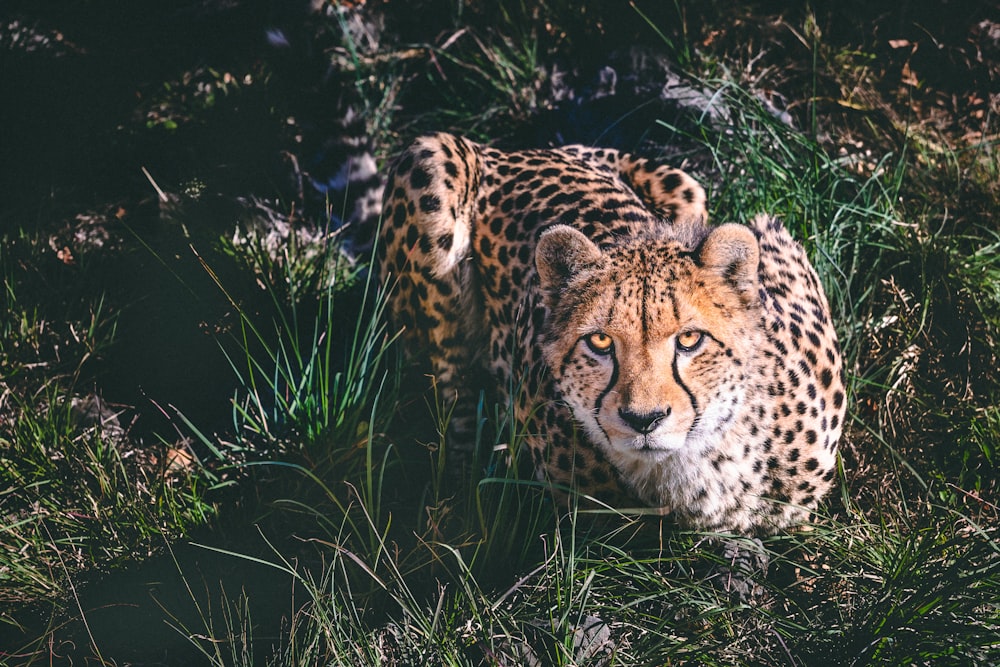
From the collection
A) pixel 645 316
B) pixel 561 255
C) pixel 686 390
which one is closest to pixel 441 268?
pixel 561 255

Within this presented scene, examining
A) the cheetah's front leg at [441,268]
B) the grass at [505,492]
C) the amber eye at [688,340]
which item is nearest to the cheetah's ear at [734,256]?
the amber eye at [688,340]

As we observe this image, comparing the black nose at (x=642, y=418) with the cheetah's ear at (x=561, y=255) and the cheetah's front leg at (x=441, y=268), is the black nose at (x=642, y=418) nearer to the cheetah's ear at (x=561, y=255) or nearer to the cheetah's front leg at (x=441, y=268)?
the cheetah's ear at (x=561, y=255)

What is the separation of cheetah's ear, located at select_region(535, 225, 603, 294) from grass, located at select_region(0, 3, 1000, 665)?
19.2 inches

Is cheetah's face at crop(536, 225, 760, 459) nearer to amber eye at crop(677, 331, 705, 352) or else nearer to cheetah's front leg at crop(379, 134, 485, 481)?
amber eye at crop(677, 331, 705, 352)

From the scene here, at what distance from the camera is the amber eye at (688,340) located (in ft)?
8.34

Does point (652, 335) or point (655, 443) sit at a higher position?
point (652, 335)

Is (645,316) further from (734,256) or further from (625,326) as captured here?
(734,256)

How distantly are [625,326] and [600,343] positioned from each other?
0.10 meters

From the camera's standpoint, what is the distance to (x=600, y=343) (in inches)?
102

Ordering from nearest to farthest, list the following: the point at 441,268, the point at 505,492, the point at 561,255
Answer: the point at 561,255
the point at 505,492
the point at 441,268

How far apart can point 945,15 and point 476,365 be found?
338cm

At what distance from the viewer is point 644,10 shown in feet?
16.4

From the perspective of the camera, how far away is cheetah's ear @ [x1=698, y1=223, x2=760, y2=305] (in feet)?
8.53

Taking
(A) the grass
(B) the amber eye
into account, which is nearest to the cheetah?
(B) the amber eye
